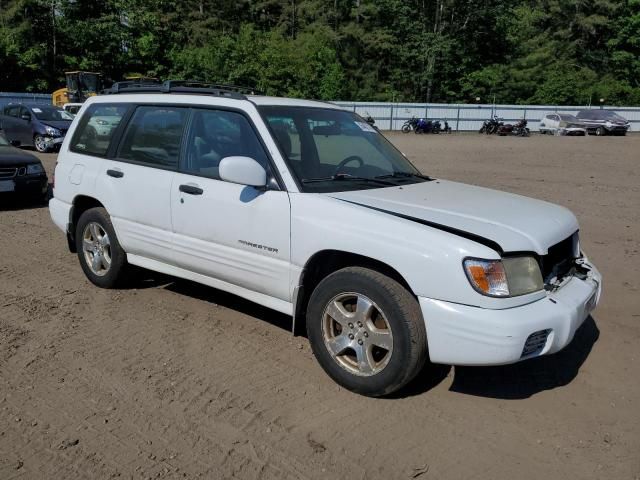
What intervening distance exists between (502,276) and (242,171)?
1.73 meters

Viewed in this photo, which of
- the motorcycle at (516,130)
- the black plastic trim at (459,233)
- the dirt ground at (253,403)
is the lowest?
the motorcycle at (516,130)

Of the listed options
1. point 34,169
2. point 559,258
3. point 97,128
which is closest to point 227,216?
point 97,128

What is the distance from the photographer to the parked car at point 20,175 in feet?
31.8

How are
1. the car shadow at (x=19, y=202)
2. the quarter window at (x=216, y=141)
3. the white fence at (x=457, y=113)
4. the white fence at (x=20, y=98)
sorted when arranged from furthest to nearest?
the white fence at (x=457, y=113) → the white fence at (x=20, y=98) → the car shadow at (x=19, y=202) → the quarter window at (x=216, y=141)

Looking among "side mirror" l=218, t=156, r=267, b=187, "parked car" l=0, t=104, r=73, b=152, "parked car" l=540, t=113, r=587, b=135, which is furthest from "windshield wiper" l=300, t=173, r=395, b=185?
"parked car" l=540, t=113, r=587, b=135

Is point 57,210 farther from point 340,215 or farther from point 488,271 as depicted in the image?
point 488,271

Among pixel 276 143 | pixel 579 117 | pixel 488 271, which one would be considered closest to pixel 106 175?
pixel 276 143

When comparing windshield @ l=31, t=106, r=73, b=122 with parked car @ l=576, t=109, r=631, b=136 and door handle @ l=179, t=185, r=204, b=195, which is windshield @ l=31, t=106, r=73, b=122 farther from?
parked car @ l=576, t=109, r=631, b=136

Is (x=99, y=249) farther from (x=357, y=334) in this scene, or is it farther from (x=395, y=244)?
(x=395, y=244)

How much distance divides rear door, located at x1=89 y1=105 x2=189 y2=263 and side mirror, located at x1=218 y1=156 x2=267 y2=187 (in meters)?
0.95

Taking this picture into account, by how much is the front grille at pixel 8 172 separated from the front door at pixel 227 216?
6.22 m

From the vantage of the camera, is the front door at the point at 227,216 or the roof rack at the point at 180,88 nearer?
the front door at the point at 227,216

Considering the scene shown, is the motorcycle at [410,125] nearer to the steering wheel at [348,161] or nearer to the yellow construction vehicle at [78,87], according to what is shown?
the yellow construction vehicle at [78,87]

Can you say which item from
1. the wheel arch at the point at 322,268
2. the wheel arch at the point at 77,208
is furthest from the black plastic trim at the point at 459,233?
the wheel arch at the point at 77,208
